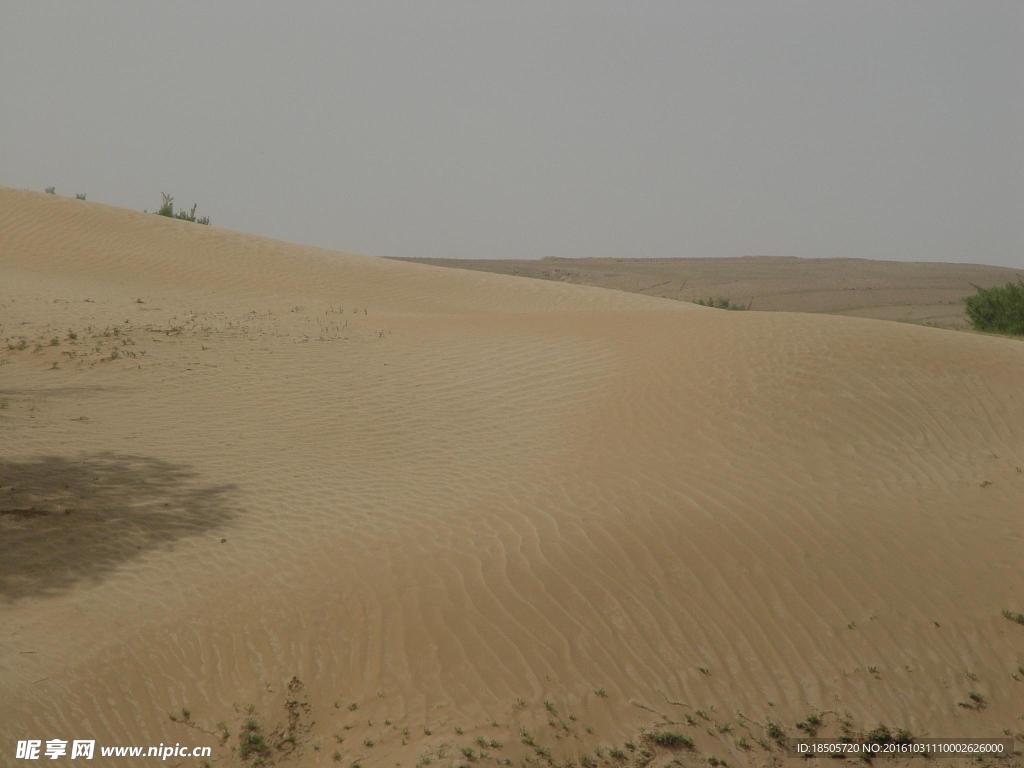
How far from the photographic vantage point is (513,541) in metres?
8.57

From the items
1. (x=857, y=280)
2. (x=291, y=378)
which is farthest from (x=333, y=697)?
(x=857, y=280)

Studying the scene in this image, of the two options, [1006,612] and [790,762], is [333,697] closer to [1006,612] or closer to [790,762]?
[790,762]

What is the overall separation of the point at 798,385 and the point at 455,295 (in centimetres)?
1123

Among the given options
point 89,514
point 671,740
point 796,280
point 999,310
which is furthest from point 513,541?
point 796,280

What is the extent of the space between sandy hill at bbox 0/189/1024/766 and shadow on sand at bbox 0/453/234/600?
0.11 feet

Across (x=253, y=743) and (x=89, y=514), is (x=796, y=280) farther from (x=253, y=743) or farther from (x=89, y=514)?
(x=253, y=743)

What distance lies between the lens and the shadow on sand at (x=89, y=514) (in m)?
→ 7.78

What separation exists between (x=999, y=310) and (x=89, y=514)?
86.1ft

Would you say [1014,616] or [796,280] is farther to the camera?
[796,280]

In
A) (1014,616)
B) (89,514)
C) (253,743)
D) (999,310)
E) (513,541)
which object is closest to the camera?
(253,743)

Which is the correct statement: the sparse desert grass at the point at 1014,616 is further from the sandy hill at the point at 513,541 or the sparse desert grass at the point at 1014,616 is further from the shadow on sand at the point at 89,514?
the shadow on sand at the point at 89,514

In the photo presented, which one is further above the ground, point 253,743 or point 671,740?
point 671,740

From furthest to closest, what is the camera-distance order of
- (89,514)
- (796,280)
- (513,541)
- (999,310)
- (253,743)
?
(796,280)
(999,310)
(89,514)
(513,541)
(253,743)

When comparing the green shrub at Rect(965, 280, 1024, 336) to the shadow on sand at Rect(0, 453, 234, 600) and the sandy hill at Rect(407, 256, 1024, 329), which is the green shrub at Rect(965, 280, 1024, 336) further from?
the shadow on sand at Rect(0, 453, 234, 600)
